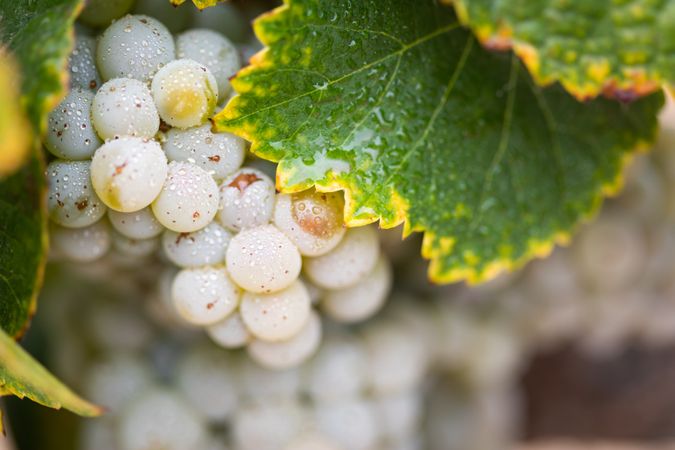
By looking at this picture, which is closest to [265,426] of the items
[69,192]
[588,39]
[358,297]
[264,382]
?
[264,382]

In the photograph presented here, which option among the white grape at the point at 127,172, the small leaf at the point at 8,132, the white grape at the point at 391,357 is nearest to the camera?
the small leaf at the point at 8,132

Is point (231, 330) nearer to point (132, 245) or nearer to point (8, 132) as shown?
point (132, 245)

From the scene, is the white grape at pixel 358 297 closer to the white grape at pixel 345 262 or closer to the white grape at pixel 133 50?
the white grape at pixel 345 262

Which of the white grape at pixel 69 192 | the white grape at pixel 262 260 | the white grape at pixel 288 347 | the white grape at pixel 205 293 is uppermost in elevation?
the white grape at pixel 69 192

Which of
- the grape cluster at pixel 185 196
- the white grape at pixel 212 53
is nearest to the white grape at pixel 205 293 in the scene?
the grape cluster at pixel 185 196

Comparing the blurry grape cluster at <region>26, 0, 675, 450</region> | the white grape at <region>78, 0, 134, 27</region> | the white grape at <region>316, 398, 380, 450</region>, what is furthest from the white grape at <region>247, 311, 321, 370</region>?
the white grape at <region>78, 0, 134, 27</region>

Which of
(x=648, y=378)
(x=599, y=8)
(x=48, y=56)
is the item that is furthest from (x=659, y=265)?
(x=48, y=56)

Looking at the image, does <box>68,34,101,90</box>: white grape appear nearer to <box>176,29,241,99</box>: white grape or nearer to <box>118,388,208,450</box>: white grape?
<box>176,29,241,99</box>: white grape
